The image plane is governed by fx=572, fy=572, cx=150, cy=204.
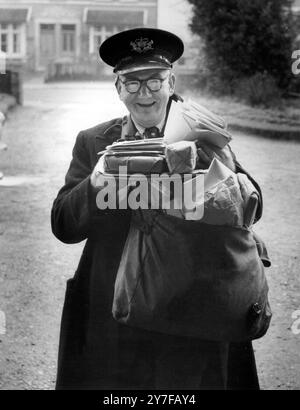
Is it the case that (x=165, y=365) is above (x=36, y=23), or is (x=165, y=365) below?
below

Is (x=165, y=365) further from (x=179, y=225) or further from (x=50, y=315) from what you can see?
(x=50, y=315)

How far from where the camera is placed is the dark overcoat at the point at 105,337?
1529 mm

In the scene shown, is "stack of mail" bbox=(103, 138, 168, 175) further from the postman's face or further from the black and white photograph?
the postman's face

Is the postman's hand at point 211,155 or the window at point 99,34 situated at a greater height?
the window at point 99,34

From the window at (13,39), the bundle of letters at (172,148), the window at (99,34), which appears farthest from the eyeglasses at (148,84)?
the window at (13,39)

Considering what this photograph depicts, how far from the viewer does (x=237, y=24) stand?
7.17 feet

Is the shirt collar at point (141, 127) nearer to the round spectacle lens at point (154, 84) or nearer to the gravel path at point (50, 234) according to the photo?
the round spectacle lens at point (154, 84)

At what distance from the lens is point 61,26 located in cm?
219

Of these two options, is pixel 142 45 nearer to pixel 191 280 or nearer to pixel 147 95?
pixel 147 95

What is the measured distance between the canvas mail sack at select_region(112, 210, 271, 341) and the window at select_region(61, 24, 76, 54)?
3.32 ft

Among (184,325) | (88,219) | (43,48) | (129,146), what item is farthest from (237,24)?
(184,325)

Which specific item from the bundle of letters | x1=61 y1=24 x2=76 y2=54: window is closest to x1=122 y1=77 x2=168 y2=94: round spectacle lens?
the bundle of letters

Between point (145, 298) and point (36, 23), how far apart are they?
1.25 meters

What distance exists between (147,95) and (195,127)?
6.8 inches
